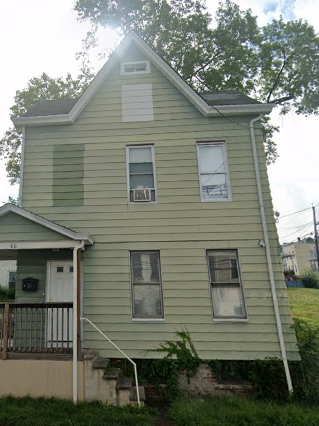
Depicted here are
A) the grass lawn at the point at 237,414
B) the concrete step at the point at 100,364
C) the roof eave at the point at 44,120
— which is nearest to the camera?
the grass lawn at the point at 237,414

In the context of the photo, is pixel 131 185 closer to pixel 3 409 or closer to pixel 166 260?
pixel 166 260

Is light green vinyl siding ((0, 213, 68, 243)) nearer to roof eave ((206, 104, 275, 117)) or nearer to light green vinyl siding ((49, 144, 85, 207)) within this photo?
light green vinyl siding ((49, 144, 85, 207))

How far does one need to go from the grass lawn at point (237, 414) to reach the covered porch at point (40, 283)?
2282mm

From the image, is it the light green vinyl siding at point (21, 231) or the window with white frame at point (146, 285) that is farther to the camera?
the window with white frame at point (146, 285)

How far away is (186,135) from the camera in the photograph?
21.7ft

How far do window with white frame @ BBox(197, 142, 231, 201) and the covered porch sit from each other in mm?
3267

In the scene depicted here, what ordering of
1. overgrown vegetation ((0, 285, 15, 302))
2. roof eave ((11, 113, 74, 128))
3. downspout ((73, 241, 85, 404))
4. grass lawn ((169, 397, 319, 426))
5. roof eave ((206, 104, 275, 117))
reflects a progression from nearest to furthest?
grass lawn ((169, 397, 319, 426)) < downspout ((73, 241, 85, 404)) < roof eave ((206, 104, 275, 117)) < roof eave ((11, 113, 74, 128)) < overgrown vegetation ((0, 285, 15, 302))

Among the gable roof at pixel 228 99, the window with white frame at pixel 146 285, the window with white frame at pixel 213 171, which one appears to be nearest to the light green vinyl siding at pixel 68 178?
the window with white frame at pixel 146 285

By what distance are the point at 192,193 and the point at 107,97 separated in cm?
370

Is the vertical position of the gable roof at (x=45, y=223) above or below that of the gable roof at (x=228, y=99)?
below

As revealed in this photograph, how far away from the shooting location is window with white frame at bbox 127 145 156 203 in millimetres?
6346

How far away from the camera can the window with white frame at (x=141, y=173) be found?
6.35 metres

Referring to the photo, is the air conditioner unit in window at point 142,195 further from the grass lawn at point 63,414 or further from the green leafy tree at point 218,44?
the green leafy tree at point 218,44

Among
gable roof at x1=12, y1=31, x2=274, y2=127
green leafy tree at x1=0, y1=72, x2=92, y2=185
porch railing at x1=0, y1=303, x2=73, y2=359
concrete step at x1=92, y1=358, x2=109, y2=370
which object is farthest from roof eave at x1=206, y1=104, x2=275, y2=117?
green leafy tree at x1=0, y1=72, x2=92, y2=185
